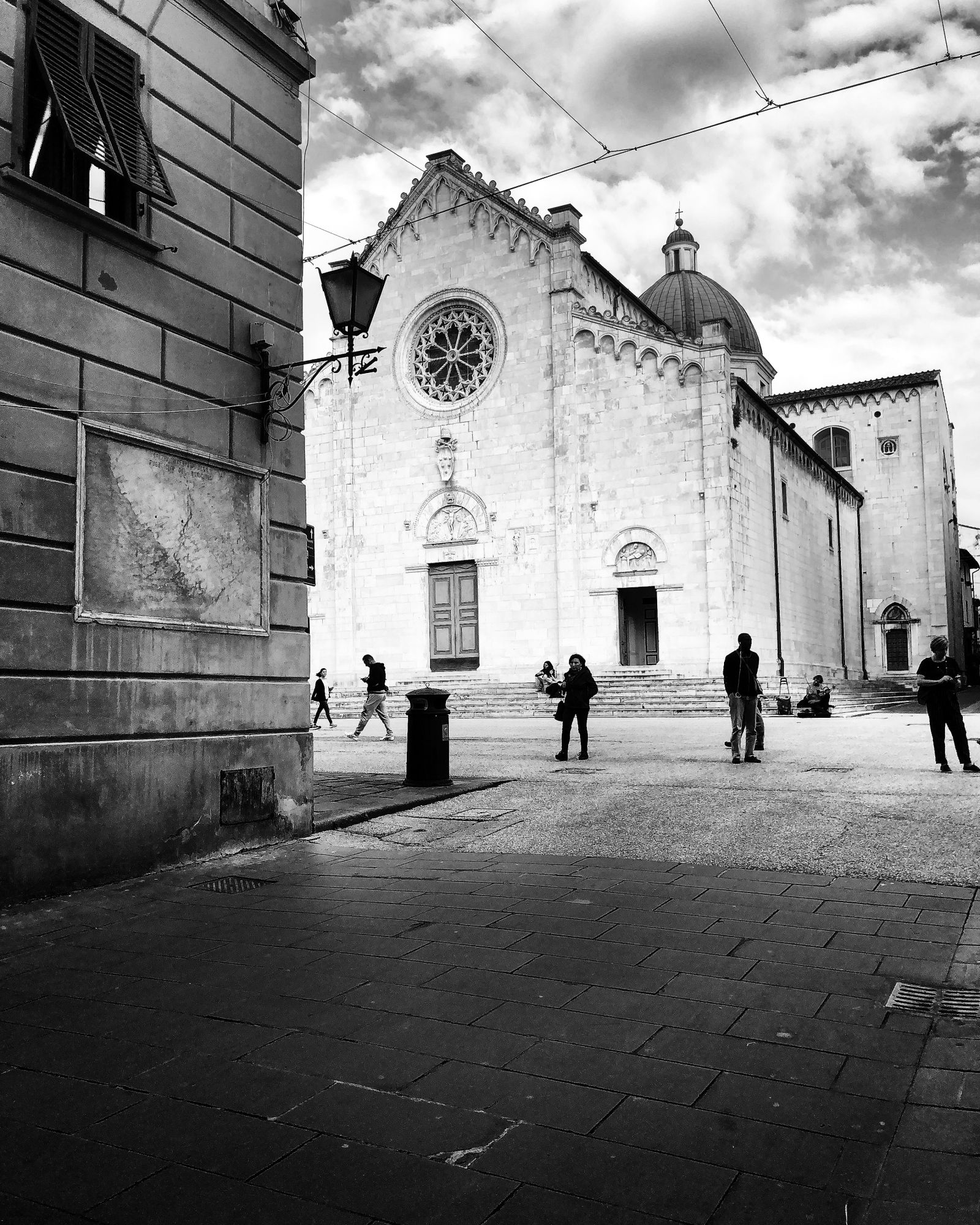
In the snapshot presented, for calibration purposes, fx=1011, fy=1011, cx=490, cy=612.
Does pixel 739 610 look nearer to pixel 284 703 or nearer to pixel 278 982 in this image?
pixel 284 703

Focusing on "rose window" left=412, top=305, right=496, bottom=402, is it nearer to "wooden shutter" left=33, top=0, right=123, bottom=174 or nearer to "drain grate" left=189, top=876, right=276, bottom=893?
"wooden shutter" left=33, top=0, right=123, bottom=174

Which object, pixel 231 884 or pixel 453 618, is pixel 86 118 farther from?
pixel 453 618

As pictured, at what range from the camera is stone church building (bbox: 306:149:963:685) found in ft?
98.4

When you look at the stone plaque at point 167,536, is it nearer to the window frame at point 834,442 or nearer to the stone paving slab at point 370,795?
the stone paving slab at point 370,795

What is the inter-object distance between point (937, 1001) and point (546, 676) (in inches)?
1016

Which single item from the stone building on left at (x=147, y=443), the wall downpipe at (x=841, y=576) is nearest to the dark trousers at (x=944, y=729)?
the stone building on left at (x=147, y=443)

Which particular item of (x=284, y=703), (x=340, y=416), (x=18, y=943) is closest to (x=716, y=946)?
(x=18, y=943)

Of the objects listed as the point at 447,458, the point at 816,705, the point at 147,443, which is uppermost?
the point at 447,458

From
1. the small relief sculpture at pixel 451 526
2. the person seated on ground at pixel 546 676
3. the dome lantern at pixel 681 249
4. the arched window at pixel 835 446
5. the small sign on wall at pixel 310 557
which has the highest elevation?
the dome lantern at pixel 681 249

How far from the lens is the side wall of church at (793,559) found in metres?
30.8

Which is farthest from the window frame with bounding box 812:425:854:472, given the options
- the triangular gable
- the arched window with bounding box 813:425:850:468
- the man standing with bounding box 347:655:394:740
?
the man standing with bounding box 347:655:394:740

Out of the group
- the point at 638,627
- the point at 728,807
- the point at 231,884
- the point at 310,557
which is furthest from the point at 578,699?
the point at 638,627

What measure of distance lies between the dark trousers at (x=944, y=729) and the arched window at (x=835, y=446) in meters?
38.6

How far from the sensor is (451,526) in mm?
33625
